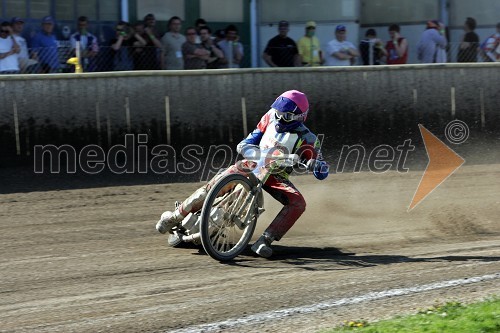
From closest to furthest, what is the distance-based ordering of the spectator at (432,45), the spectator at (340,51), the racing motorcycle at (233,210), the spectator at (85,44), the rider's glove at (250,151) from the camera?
the racing motorcycle at (233,210), the rider's glove at (250,151), the spectator at (85,44), the spectator at (340,51), the spectator at (432,45)

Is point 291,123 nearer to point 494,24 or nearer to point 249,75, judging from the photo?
point 249,75

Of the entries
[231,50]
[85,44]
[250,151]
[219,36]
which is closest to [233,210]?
[250,151]

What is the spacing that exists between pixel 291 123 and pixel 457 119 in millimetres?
7608

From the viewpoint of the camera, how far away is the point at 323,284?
7609mm

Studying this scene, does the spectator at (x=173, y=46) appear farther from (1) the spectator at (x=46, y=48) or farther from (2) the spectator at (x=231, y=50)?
(1) the spectator at (x=46, y=48)

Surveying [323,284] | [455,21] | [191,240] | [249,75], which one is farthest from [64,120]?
[455,21]

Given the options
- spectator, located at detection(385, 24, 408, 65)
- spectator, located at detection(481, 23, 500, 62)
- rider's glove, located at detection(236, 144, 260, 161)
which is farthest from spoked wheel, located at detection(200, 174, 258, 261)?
spectator, located at detection(481, 23, 500, 62)

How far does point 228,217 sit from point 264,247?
1.56 feet

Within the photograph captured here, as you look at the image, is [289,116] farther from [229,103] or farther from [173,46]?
[173,46]

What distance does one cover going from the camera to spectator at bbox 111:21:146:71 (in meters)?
14.3

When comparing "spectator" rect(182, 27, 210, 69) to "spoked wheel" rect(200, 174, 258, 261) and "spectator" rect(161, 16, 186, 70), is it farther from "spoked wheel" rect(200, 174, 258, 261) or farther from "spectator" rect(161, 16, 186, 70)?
"spoked wheel" rect(200, 174, 258, 261)

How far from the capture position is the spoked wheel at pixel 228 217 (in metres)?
8.23

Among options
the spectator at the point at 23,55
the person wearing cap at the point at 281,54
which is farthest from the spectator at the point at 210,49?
the spectator at the point at 23,55

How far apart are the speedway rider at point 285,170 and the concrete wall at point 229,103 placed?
4.88 m
